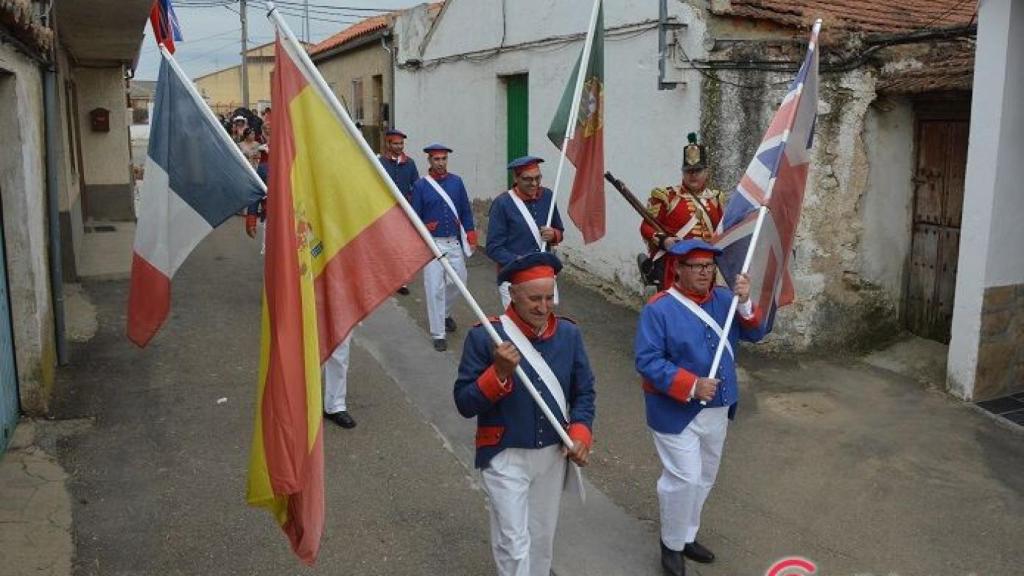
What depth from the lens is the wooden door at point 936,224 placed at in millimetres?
8109

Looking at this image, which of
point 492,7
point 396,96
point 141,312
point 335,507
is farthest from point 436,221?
point 396,96

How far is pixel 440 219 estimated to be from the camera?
846 cm

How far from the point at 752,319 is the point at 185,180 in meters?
2.87

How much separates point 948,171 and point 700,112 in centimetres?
224

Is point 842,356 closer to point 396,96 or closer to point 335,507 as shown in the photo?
point 335,507

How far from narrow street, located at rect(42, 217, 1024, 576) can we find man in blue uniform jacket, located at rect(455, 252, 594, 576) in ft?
2.96

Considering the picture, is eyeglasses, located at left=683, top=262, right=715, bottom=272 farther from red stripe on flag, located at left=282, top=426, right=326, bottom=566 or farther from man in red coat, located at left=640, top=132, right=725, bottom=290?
man in red coat, located at left=640, top=132, right=725, bottom=290

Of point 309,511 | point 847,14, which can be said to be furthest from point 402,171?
point 309,511

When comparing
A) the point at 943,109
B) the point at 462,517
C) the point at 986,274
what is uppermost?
the point at 943,109

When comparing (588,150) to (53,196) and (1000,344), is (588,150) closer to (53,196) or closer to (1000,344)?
(1000,344)

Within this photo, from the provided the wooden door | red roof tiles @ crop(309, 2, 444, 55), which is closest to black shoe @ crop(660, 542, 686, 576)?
the wooden door

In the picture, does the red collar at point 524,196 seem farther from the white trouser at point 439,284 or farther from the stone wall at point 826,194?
the stone wall at point 826,194

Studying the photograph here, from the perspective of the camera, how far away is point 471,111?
14.0 meters

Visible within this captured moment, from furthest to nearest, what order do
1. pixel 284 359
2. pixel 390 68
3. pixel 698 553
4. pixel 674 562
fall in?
1. pixel 390 68
2. pixel 698 553
3. pixel 674 562
4. pixel 284 359
